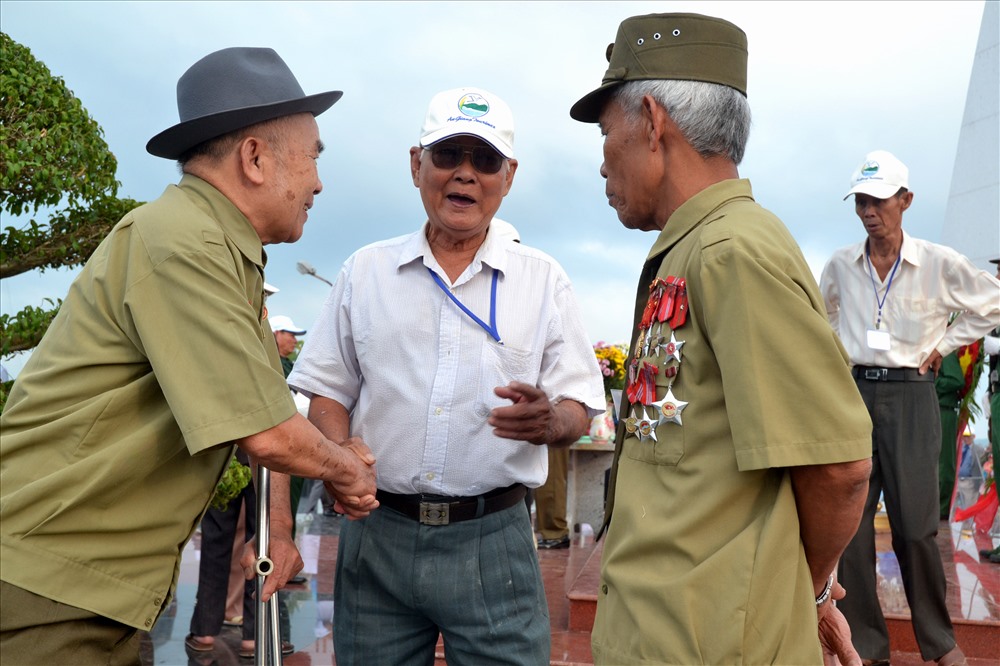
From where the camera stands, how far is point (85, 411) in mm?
2229

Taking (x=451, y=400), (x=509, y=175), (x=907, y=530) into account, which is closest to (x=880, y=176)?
(x=907, y=530)

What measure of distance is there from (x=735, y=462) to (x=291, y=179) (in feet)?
4.47

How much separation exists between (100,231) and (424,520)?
359 cm

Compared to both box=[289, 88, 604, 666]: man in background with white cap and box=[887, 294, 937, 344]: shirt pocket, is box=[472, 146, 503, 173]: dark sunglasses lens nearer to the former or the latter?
box=[289, 88, 604, 666]: man in background with white cap

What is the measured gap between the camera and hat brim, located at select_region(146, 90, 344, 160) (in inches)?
99.9

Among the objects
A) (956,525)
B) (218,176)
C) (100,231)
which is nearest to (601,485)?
(956,525)

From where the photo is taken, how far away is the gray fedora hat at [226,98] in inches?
100

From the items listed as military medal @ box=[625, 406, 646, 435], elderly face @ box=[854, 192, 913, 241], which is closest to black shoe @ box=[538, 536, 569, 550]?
elderly face @ box=[854, 192, 913, 241]

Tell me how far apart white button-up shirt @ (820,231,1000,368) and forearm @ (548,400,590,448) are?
10.3 feet

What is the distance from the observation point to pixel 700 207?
7.34 ft

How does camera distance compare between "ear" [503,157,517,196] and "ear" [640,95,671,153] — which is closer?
"ear" [640,95,671,153]

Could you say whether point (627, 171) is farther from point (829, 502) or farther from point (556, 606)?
point (556, 606)

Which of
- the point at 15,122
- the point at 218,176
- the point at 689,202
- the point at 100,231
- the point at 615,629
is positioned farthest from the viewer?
the point at 100,231

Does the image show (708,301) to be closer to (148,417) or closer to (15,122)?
(148,417)
